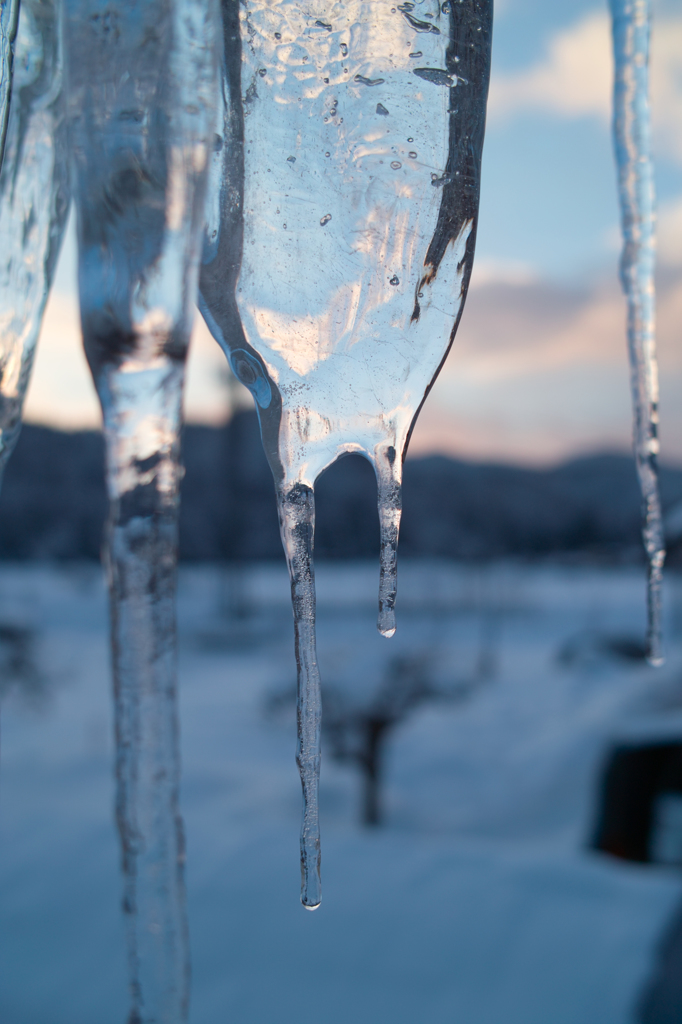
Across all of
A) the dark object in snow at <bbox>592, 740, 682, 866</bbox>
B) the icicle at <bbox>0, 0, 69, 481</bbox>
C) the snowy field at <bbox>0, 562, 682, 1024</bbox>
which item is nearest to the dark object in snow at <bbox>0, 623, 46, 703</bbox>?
the snowy field at <bbox>0, 562, 682, 1024</bbox>

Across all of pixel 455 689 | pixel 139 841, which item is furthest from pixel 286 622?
pixel 139 841

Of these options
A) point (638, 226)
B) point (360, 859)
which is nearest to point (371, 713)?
point (360, 859)

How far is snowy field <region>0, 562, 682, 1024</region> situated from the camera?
296 centimetres

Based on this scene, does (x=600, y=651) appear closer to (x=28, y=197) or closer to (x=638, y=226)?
(x=638, y=226)

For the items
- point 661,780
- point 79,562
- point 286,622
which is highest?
point 661,780

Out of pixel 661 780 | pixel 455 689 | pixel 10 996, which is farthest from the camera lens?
pixel 455 689

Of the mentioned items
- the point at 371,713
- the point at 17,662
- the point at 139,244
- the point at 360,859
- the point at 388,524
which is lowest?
the point at 17,662

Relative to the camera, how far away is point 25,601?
78.0 ft

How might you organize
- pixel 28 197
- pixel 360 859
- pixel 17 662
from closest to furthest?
1. pixel 28 197
2. pixel 360 859
3. pixel 17 662

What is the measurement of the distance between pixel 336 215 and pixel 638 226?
24.4 inches

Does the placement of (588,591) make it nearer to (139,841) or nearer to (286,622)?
(286,622)

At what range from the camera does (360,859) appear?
14.4 feet

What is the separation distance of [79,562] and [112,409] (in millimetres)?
27139

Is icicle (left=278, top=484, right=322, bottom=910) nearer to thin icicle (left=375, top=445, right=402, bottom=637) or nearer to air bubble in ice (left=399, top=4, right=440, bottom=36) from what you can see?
thin icicle (left=375, top=445, right=402, bottom=637)
